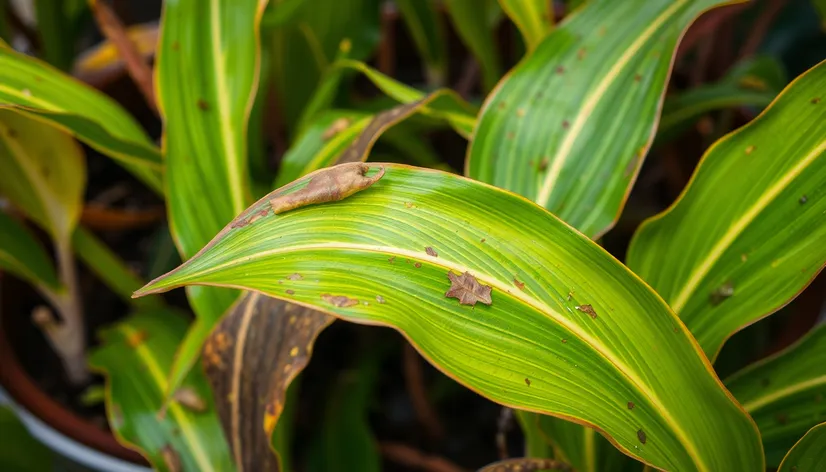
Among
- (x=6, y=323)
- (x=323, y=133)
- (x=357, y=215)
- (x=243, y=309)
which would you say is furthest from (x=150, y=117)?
(x=357, y=215)

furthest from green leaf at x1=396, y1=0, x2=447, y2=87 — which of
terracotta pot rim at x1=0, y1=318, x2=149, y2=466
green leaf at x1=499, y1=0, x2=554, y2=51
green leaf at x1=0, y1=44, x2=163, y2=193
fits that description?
terracotta pot rim at x1=0, y1=318, x2=149, y2=466

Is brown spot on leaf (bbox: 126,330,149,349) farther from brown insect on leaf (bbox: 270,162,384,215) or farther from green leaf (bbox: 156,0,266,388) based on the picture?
brown insect on leaf (bbox: 270,162,384,215)

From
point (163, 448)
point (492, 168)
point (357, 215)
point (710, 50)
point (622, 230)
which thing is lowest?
point (163, 448)

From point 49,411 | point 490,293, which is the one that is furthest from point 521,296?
point 49,411

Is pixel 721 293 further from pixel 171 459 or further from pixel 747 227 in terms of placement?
pixel 171 459

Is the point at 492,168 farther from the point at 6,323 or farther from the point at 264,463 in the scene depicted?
the point at 6,323

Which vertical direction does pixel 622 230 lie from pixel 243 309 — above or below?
above
